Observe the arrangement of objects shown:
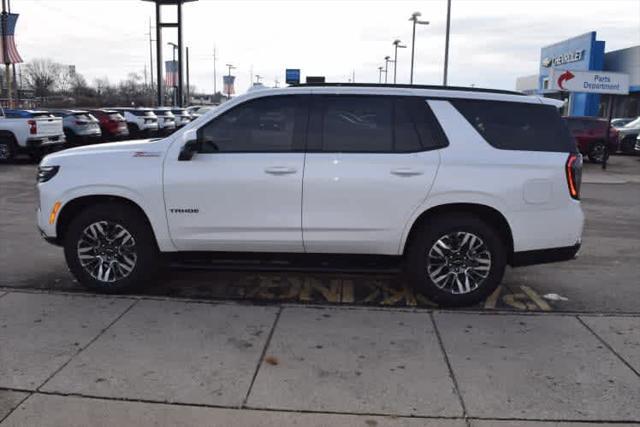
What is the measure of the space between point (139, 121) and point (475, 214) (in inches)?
922

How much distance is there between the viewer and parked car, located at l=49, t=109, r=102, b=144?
19.9 metres

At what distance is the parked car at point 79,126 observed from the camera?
1988 cm

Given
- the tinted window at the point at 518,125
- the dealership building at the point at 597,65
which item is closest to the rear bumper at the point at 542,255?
the tinted window at the point at 518,125

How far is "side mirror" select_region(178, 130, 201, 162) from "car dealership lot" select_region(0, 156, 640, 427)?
131 cm

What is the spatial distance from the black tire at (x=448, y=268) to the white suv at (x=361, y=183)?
11 millimetres

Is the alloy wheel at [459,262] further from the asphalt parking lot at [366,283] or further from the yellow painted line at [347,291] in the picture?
the yellow painted line at [347,291]

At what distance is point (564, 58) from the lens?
4425cm

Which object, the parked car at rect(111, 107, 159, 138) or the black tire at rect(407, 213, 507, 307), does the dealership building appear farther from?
the black tire at rect(407, 213, 507, 307)

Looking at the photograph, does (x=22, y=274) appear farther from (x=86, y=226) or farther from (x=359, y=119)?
(x=359, y=119)

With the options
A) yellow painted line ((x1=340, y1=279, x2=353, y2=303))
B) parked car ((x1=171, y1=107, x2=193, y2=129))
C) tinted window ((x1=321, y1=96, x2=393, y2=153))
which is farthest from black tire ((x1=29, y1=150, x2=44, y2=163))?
tinted window ((x1=321, y1=96, x2=393, y2=153))

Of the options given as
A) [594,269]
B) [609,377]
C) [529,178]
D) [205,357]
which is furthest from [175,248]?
[594,269]

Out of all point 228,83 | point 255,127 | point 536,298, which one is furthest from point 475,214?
point 228,83

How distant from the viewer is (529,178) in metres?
5.07

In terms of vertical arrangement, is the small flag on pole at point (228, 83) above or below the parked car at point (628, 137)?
above
